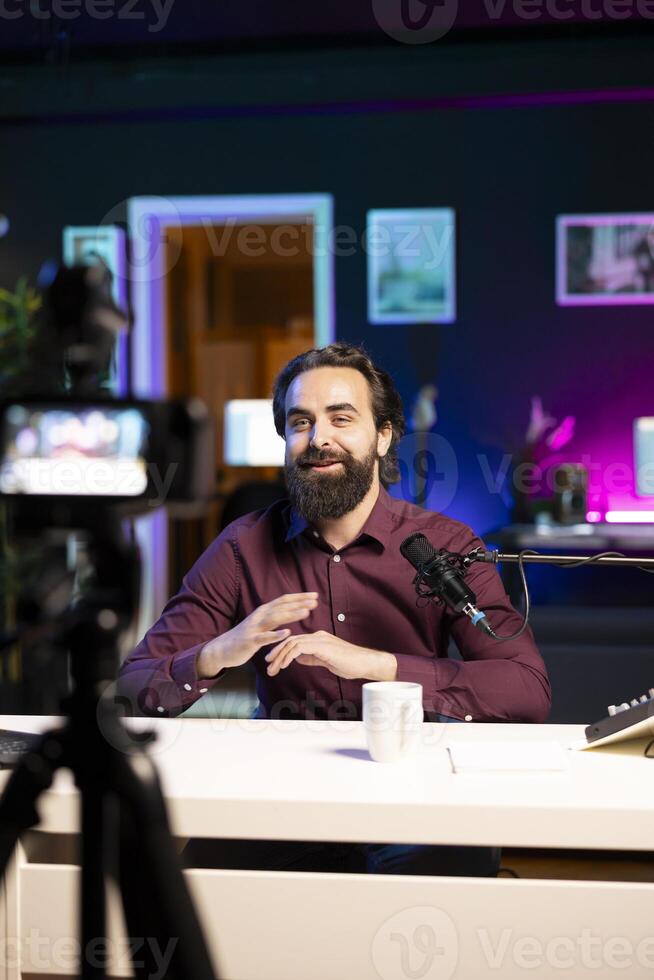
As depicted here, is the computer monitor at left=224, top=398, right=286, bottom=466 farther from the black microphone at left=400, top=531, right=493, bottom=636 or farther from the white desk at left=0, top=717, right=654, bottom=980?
the white desk at left=0, top=717, right=654, bottom=980

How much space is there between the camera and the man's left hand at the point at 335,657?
1676 millimetres

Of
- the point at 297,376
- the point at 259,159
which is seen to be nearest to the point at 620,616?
the point at 297,376

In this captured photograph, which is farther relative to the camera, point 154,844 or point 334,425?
point 334,425

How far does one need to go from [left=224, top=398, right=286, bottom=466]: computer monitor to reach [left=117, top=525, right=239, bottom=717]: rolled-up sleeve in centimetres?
363

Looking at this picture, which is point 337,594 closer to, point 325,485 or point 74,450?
point 325,485

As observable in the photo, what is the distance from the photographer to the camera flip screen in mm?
814

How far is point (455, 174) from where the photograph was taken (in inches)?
212

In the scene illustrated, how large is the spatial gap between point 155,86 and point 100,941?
17.1ft

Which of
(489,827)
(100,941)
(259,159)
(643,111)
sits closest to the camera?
(100,941)

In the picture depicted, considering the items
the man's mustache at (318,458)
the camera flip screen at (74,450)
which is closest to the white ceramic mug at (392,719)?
the camera flip screen at (74,450)

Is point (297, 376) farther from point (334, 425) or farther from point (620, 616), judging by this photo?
point (620, 616)

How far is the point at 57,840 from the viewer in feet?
4.81

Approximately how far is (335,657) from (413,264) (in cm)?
405

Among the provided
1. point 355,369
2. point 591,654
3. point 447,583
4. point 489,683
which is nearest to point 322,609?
point 489,683
